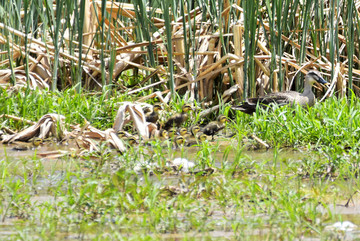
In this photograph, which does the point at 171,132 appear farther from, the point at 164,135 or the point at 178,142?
the point at 178,142

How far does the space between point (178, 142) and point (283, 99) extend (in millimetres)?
1686

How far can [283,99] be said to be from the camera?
23.9 feet

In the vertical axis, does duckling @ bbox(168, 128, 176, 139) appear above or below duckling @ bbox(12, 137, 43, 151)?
below

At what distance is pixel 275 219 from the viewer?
3375 millimetres

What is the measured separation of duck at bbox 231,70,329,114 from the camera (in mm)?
7109

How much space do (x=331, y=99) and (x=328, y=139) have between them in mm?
1705

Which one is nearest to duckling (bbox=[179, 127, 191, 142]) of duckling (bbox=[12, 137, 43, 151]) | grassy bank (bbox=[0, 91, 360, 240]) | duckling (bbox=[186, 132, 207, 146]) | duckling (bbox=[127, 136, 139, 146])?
duckling (bbox=[186, 132, 207, 146])

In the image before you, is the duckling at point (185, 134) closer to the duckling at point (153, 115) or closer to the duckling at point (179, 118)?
the duckling at point (179, 118)

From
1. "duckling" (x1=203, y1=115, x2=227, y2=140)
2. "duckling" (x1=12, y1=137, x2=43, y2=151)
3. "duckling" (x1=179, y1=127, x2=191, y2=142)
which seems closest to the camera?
"duckling" (x1=12, y1=137, x2=43, y2=151)

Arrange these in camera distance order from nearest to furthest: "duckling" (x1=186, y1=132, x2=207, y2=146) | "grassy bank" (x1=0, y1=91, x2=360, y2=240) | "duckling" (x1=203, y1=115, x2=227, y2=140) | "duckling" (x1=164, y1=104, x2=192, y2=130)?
1. "grassy bank" (x1=0, y1=91, x2=360, y2=240)
2. "duckling" (x1=186, y1=132, x2=207, y2=146)
3. "duckling" (x1=203, y1=115, x2=227, y2=140)
4. "duckling" (x1=164, y1=104, x2=192, y2=130)

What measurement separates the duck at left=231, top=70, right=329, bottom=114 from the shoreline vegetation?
0.31 ft

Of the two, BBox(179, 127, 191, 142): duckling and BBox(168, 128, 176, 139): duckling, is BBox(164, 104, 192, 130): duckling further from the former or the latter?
BBox(179, 127, 191, 142): duckling

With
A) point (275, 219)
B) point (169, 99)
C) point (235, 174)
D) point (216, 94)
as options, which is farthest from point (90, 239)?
point (216, 94)

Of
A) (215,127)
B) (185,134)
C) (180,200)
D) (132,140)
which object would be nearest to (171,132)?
(185,134)
